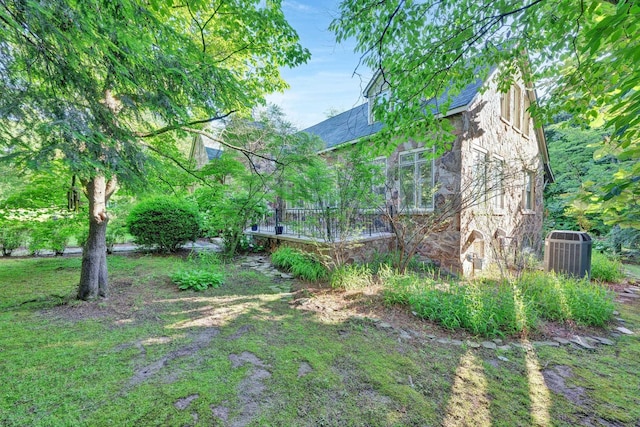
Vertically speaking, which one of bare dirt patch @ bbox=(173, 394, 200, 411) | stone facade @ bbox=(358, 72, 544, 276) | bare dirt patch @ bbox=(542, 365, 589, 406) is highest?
stone facade @ bbox=(358, 72, 544, 276)

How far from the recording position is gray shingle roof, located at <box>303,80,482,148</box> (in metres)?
6.52

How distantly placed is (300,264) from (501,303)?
3.69m

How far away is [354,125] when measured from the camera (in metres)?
7.97

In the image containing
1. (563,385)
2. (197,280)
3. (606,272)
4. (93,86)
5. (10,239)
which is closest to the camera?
(563,385)

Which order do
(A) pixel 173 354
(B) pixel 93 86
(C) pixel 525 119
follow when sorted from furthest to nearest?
1. (C) pixel 525 119
2. (B) pixel 93 86
3. (A) pixel 173 354

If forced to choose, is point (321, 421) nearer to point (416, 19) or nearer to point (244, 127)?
point (416, 19)

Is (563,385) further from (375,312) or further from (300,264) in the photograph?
(300,264)

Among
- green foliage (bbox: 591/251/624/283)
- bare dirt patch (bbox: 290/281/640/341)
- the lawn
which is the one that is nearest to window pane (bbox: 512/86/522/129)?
green foliage (bbox: 591/251/624/283)

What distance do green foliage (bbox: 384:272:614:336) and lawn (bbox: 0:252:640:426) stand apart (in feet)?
0.74

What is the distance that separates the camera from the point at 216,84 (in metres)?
3.31

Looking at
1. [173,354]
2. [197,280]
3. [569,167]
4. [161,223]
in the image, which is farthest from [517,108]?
[161,223]

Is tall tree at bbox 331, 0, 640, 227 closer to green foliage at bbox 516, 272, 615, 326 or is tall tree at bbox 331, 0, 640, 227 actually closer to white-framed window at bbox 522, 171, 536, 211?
green foliage at bbox 516, 272, 615, 326

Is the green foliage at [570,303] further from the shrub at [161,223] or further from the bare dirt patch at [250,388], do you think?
the shrub at [161,223]

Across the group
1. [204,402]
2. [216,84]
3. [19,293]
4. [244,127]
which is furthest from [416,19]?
[19,293]
